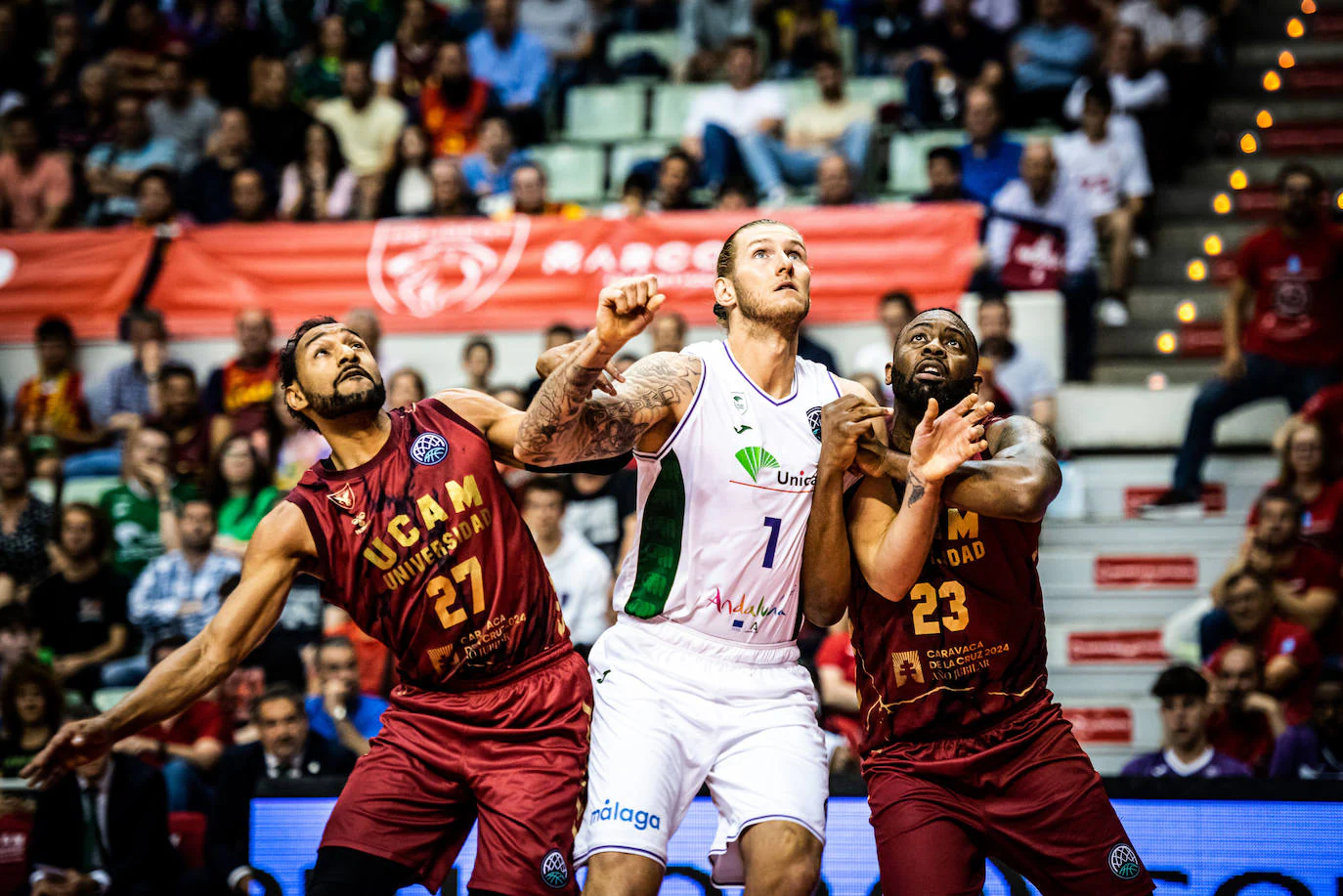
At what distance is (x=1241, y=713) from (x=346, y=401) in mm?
4948

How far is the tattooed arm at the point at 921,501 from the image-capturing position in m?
4.54

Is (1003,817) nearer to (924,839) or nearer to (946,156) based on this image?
(924,839)

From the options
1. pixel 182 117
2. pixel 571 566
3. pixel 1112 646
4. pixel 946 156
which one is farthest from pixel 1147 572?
pixel 182 117

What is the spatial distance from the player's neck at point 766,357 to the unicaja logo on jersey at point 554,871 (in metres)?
1.69

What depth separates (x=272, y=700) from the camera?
752cm

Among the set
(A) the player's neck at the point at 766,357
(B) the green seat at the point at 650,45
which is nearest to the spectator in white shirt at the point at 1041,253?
(B) the green seat at the point at 650,45

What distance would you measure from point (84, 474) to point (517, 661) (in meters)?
7.23

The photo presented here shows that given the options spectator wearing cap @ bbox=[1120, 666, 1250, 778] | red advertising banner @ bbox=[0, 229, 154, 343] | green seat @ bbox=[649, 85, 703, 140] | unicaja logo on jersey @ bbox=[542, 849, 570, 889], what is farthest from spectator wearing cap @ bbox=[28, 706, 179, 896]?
green seat @ bbox=[649, 85, 703, 140]

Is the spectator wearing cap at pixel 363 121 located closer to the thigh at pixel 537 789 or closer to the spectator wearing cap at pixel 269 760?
the spectator wearing cap at pixel 269 760

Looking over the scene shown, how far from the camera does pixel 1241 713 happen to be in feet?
24.7

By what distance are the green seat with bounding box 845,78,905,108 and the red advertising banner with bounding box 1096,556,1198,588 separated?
5100 mm

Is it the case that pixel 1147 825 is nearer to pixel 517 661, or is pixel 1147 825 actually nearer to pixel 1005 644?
pixel 1005 644

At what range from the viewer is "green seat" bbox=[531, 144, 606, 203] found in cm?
1293

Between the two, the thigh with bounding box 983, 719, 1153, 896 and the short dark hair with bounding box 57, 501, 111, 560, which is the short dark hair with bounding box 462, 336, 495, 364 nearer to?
the short dark hair with bounding box 57, 501, 111, 560
